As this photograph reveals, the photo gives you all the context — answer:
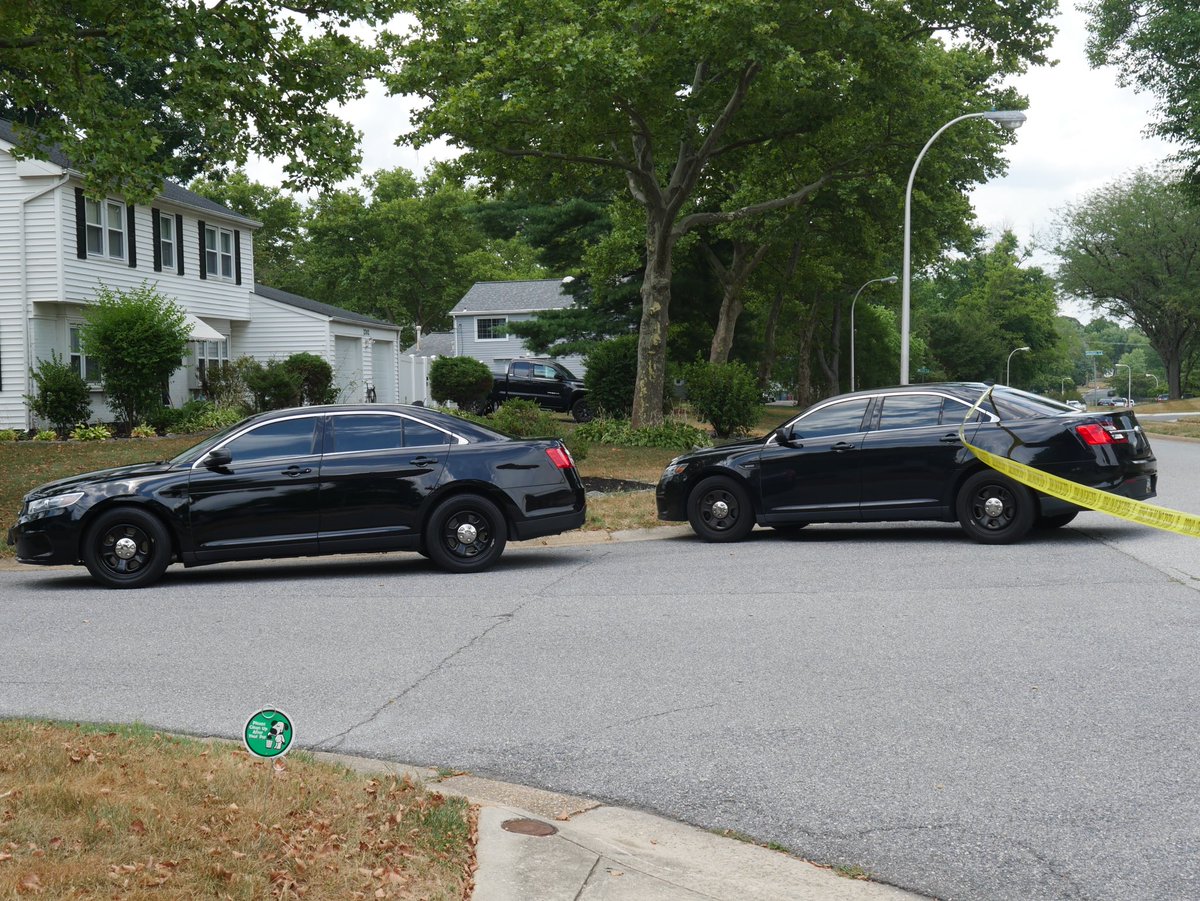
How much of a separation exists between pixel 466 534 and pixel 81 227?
21.1 m

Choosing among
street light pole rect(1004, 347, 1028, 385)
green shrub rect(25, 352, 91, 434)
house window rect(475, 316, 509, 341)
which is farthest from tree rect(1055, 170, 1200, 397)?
green shrub rect(25, 352, 91, 434)

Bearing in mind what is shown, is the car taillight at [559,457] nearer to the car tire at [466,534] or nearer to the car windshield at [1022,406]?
the car tire at [466,534]

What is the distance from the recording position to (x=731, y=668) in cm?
739

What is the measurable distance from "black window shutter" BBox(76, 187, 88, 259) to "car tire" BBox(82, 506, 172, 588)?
1970cm

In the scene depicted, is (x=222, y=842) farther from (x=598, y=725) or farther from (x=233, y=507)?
(x=233, y=507)

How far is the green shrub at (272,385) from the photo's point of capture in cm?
3005

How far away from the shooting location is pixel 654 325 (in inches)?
1093

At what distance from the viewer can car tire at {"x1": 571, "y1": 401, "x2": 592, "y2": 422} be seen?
127ft

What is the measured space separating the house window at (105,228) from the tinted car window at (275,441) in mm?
19990

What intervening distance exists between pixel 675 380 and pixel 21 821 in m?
29.9

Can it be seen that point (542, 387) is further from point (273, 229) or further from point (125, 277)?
point (273, 229)

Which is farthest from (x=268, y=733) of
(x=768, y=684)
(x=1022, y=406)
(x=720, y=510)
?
(x=1022, y=406)

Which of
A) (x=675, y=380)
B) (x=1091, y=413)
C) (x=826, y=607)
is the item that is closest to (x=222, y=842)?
(x=826, y=607)

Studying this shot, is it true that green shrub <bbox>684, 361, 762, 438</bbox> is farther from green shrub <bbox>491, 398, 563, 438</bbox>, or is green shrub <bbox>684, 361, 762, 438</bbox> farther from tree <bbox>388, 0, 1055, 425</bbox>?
green shrub <bbox>491, 398, 563, 438</bbox>
